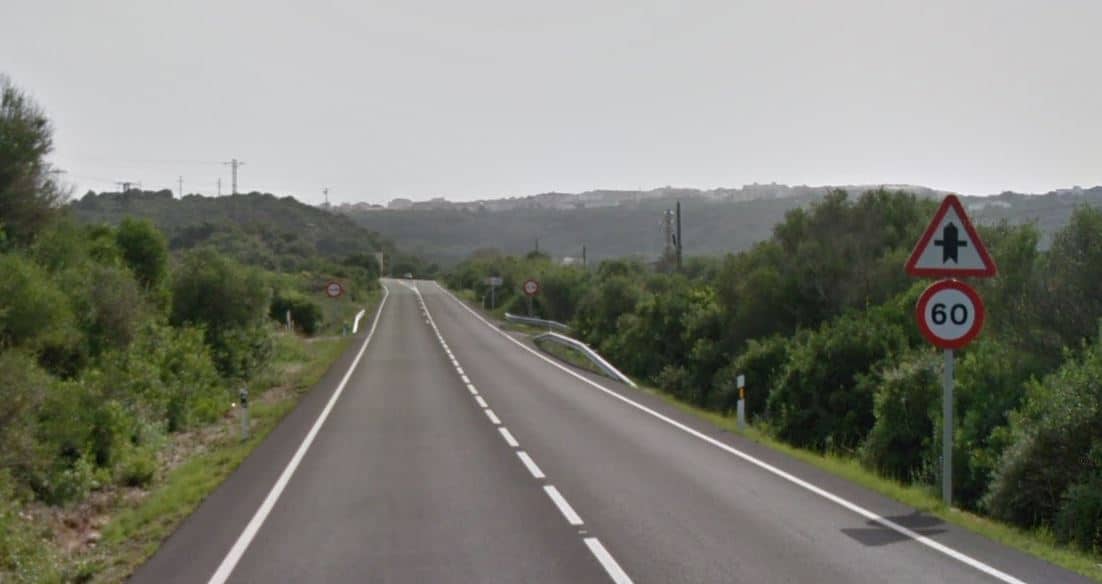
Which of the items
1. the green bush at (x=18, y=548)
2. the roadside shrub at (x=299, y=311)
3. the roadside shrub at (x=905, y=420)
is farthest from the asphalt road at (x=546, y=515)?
the roadside shrub at (x=299, y=311)

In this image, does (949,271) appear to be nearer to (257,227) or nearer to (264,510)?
(264,510)

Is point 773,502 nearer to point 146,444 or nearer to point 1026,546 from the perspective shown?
point 1026,546

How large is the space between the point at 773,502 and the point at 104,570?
667cm

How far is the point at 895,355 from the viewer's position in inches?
782

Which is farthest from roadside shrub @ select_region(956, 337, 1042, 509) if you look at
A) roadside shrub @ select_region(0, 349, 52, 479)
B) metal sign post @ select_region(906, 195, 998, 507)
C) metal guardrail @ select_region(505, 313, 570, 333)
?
metal guardrail @ select_region(505, 313, 570, 333)

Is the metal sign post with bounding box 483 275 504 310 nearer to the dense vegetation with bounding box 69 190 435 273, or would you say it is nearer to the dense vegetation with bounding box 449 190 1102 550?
the dense vegetation with bounding box 69 190 435 273

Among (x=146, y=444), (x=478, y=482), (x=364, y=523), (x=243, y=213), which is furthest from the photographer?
(x=243, y=213)

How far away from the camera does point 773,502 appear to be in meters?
11.4

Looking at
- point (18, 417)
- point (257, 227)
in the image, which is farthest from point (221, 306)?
point (257, 227)

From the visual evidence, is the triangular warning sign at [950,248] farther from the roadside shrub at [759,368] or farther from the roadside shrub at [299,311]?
the roadside shrub at [299,311]

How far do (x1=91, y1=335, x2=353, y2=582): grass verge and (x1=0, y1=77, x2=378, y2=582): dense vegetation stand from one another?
53 cm

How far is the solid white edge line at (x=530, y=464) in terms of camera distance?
13.3m

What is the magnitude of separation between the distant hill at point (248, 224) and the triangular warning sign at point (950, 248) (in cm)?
4993

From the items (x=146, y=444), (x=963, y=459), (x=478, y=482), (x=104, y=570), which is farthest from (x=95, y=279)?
(x=963, y=459)
